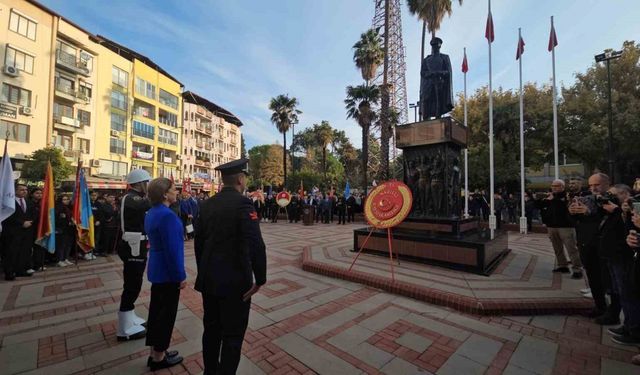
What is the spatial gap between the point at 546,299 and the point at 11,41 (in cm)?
3725

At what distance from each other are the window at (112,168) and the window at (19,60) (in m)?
10.2

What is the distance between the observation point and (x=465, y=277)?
565 cm

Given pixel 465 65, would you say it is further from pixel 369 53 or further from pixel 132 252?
pixel 132 252

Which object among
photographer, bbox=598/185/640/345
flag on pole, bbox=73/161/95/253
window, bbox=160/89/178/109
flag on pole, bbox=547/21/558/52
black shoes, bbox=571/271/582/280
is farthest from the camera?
window, bbox=160/89/178/109

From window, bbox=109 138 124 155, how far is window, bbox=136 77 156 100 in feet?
23.2

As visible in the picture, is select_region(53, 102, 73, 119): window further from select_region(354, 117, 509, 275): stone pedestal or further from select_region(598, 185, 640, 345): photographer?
select_region(598, 185, 640, 345): photographer

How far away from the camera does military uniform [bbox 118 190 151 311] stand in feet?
11.5

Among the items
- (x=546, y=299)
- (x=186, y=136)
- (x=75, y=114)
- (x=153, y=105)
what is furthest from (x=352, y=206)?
(x=186, y=136)

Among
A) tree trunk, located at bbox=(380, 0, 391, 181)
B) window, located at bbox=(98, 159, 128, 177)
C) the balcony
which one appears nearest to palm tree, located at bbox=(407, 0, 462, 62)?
tree trunk, located at bbox=(380, 0, 391, 181)

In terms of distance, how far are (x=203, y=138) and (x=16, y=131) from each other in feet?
103

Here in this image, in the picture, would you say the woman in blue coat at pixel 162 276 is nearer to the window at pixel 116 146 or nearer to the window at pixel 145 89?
the window at pixel 116 146

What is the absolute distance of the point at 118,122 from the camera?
34.8m

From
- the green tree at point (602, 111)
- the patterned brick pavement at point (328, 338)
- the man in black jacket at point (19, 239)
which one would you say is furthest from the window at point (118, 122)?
the green tree at point (602, 111)

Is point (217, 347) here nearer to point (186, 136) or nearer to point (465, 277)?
point (465, 277)
